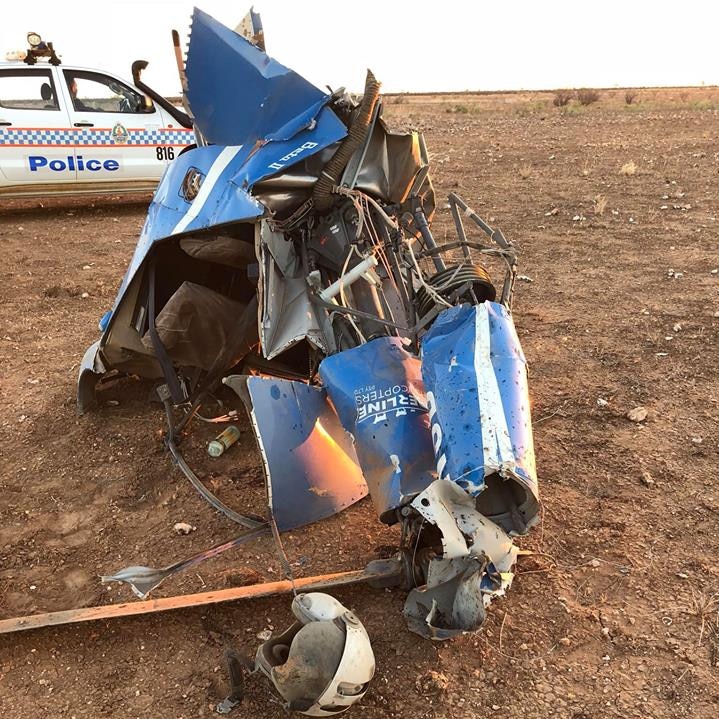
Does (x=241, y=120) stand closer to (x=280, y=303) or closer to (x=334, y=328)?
(x=280, y=303)

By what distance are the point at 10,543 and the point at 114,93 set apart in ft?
27.1

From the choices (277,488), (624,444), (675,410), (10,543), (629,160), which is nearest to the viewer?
(277,488)

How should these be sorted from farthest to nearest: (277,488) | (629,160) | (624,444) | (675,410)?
1. (629,160)
2. (675,410)
3. (624,444)
4. (277,488)

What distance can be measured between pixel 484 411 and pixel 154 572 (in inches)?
60.9

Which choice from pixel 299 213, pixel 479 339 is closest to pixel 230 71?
pixel 299 213

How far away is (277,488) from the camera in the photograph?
3066 mm

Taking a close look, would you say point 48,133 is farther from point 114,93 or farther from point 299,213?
point 299,213

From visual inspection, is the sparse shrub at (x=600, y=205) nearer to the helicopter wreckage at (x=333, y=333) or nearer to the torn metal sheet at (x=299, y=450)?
the helicopter wreckage at (x=333, y=333)

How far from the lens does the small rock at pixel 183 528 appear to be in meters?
3.50

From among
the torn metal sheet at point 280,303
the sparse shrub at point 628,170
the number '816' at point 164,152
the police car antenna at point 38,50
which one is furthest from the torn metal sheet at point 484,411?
the sparse shrub at point 628,170

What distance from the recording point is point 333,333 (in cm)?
344

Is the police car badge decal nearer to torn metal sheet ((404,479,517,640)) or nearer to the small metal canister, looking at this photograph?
the small metal canister

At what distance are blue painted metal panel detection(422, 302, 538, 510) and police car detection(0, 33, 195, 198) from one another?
306 inches

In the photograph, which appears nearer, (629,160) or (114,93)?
(114,93)
